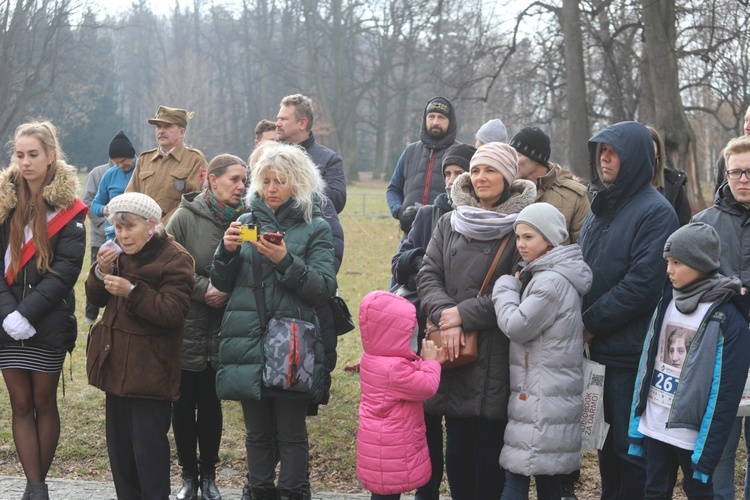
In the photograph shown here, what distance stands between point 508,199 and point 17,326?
2822 millimetres

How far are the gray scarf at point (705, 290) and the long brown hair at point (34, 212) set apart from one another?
3.47 metres

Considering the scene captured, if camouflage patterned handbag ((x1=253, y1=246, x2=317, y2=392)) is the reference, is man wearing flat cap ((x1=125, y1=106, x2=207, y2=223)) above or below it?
above

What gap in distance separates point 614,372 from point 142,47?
67.4 m

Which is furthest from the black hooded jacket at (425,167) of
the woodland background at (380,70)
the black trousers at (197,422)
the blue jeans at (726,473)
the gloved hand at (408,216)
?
the woodland background at (380,70)

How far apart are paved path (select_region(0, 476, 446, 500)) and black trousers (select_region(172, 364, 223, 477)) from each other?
0.79 ft

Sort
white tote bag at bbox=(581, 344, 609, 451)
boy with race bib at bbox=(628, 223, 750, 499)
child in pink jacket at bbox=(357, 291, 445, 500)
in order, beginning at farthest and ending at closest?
white tote bag at bbox=(581, 344, 609, 451), child in pink jacket at bbox=(357, 291, 445, 500), boy with race bib at bbox=(628, 223, 750, 499)

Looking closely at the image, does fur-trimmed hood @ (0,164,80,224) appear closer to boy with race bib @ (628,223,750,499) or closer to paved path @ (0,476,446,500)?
paved path @ (0,476,446,500)

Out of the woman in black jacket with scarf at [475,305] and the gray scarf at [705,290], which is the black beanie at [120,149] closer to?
the woman in black jacket with scarf at [475,305]

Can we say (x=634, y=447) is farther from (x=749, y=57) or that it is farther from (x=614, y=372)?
(x=749, y=57)

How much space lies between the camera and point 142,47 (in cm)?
6656

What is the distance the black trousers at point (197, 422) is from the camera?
512 centimetres

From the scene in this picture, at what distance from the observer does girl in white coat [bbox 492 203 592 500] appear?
4.05 m

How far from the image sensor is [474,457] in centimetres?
455

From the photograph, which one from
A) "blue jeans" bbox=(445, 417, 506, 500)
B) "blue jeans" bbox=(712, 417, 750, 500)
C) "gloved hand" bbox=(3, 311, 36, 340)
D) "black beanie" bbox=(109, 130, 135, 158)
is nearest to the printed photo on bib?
"blue jeans" bbox=(712, 417, 750, 500)
